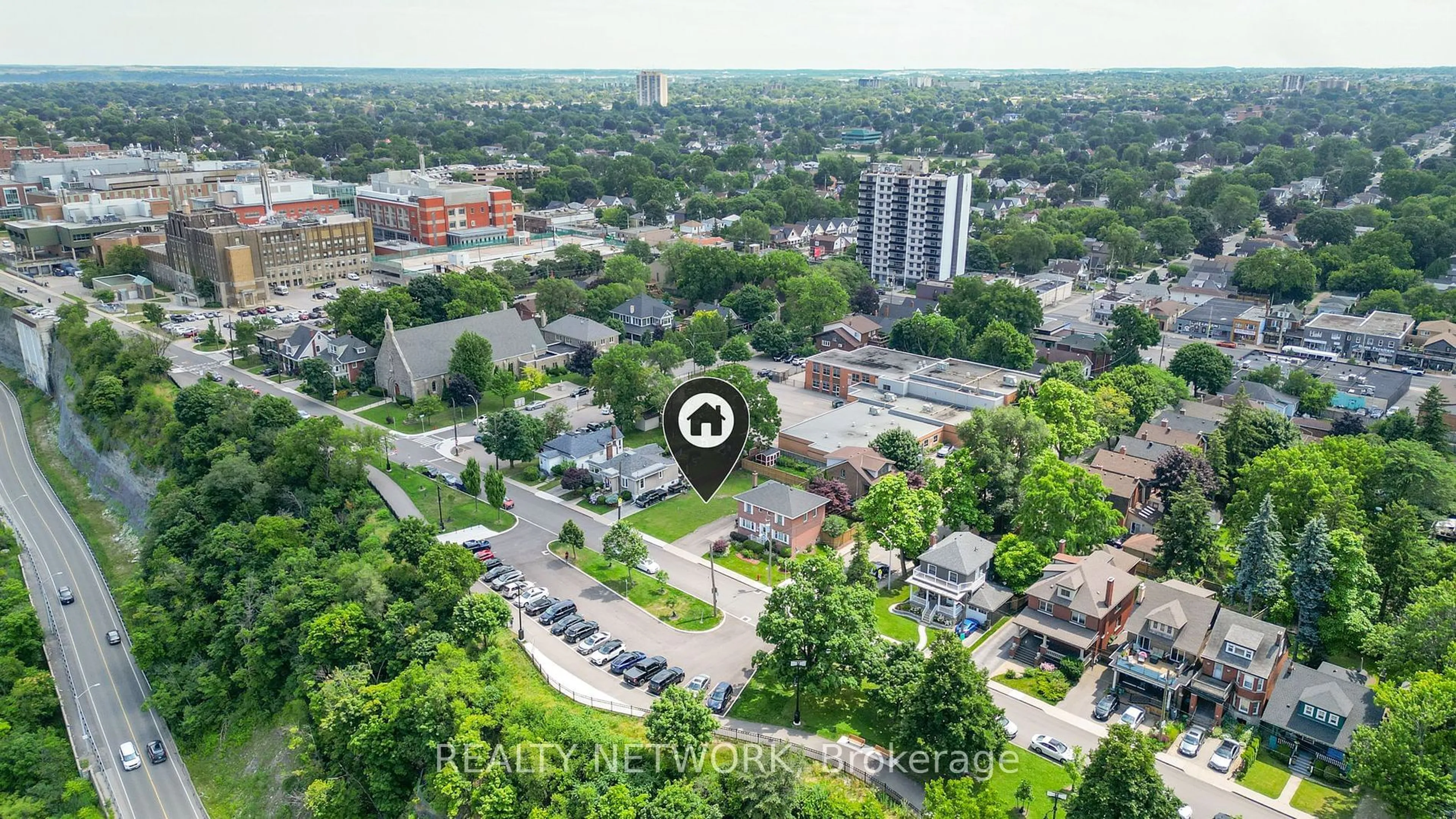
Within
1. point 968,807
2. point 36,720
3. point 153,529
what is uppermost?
point 968,807

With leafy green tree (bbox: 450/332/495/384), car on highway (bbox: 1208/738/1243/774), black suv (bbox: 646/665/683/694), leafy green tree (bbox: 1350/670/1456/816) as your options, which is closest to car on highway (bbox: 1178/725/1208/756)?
car on highway (bbox: 1208/738/1243/774)

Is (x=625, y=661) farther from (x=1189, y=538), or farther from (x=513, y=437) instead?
(x=1189, y=538)

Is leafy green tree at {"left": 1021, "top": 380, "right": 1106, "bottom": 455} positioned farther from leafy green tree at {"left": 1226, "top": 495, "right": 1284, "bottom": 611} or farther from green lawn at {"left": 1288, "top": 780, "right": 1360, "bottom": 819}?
green lawn at {"left": 1288, "top": 780, "right": 1360, "bottom": 819}

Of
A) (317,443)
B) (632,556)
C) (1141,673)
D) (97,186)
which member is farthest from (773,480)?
(97,186)

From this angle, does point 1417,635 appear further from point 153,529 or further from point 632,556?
point 153,529

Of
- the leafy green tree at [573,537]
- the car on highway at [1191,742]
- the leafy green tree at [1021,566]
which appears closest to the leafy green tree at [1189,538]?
Result: the leafy green tree at [1021,566]
